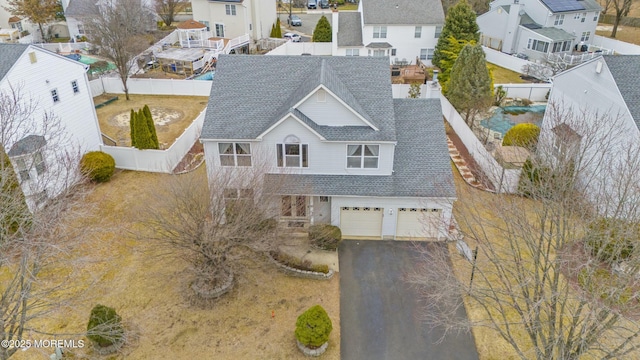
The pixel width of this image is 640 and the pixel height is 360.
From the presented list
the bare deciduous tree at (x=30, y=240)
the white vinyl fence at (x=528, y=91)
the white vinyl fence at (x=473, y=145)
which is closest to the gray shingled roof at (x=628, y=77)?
the white vinyl fence at (x=473, y=145)

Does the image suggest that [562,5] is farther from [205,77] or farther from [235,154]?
[235,154]

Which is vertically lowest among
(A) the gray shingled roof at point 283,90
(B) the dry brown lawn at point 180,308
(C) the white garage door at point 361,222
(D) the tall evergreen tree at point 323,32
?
(B) the dry brown lawn at point 180,308

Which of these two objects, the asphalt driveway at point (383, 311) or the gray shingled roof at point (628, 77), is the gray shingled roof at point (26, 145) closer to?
the asphalt driveway at point (383, 311)

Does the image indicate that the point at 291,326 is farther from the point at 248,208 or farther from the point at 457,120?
the point at 457,120

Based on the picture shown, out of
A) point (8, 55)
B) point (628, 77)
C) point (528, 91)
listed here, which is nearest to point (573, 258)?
point (628, 77)

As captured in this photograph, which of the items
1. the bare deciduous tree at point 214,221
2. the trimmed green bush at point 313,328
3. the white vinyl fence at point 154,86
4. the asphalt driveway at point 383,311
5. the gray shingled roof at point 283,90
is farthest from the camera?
the white vinyl fence at point 154,86

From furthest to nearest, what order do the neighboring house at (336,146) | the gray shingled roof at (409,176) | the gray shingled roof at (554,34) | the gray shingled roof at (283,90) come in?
the gray shingled roof at (554,34), the gray shingled roof at (283,90), the gray shingled roof at (409,176), the neighboring house at (336,146)

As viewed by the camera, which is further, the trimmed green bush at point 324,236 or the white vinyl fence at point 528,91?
the white vinyl fence at point 528,91

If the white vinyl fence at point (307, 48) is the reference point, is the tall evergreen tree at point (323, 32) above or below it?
above

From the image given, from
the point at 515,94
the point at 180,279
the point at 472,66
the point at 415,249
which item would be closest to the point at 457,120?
the point at 472,66
